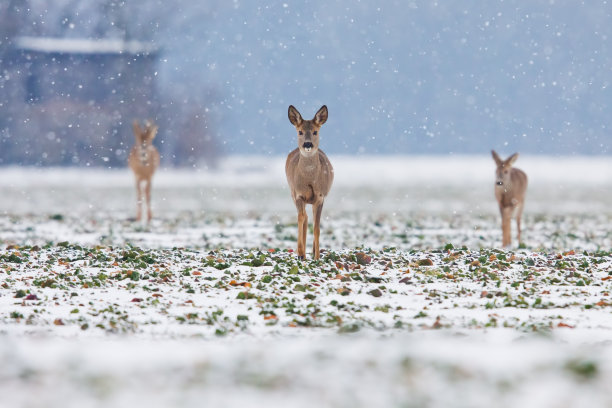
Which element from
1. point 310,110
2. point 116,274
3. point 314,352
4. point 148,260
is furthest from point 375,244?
point 310,110

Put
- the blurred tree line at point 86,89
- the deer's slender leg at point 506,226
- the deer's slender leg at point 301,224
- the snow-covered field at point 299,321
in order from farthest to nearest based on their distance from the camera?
the blurred tree line at point 86,89
the deer's slender leg at point 506,226
the deer's slender leg at point 301,224
the snow-covered field at point 299,321

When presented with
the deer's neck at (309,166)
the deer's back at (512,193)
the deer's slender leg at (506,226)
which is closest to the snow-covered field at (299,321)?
the deer's slender leg at (506,226)

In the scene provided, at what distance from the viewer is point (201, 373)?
16.2 ft

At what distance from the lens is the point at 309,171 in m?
10.0

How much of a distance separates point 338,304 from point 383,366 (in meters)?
2.72

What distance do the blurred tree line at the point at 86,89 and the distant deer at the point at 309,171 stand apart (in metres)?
33.6

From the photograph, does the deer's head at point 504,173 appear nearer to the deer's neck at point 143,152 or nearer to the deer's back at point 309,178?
the deer's back at point 309,178

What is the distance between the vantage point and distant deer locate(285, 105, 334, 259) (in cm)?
993

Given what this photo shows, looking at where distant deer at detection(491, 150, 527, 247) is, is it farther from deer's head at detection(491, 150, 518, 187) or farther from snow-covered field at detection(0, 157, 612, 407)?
snow-covered field at detection(0, 157, 612, 407)

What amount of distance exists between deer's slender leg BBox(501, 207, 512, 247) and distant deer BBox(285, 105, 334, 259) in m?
3.95

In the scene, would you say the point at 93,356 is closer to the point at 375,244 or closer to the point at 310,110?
the point at 375,244

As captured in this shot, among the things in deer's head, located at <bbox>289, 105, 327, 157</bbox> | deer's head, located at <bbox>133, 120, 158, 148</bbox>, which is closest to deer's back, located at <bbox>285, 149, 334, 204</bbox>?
deer's head, located at <bbox>289, 105, 327, 157</bbox>

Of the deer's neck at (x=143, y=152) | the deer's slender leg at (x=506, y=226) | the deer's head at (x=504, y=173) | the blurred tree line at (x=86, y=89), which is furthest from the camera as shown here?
the blurred tree line at (x=86, y=89)

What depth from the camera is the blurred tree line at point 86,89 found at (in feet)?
140
